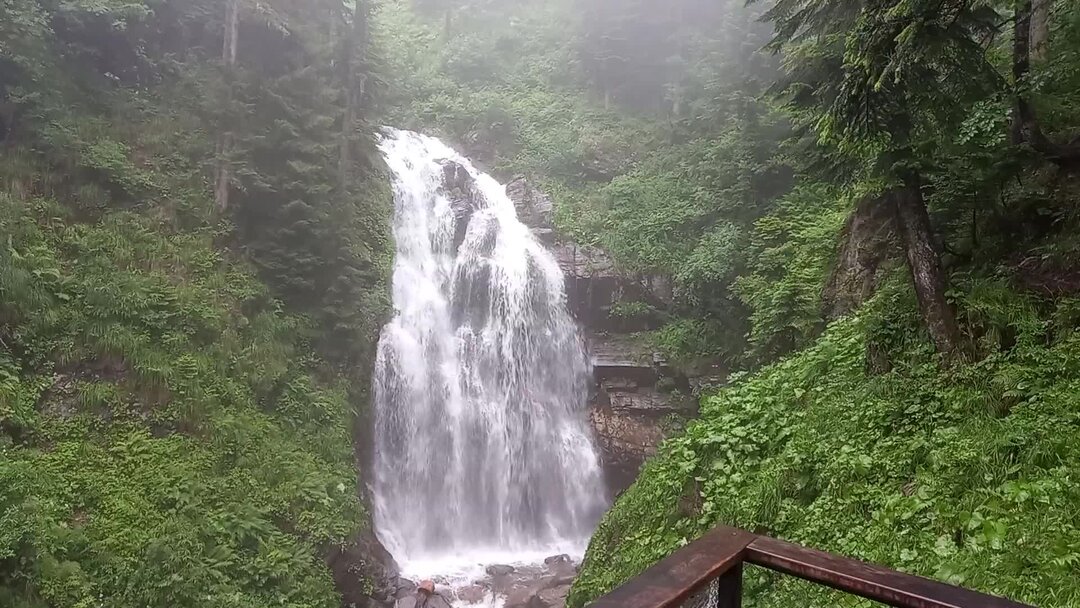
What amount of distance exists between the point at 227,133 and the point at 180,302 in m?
4.48

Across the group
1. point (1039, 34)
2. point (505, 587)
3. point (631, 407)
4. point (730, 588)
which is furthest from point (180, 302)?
point (1039, 34)

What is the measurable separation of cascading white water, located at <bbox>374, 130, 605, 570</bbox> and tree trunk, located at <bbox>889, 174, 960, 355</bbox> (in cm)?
1026

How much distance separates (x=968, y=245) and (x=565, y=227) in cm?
1428

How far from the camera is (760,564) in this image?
7.07 feet

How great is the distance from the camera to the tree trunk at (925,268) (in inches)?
251

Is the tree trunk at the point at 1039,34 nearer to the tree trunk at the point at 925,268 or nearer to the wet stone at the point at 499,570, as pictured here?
the tree trunk at the point at 925,268

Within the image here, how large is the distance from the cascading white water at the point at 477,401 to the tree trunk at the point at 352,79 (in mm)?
3126

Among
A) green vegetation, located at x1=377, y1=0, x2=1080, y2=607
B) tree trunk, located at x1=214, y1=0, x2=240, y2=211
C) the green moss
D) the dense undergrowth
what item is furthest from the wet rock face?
tree trunk, located at x1=214, y1=0, x2=240, y2=211

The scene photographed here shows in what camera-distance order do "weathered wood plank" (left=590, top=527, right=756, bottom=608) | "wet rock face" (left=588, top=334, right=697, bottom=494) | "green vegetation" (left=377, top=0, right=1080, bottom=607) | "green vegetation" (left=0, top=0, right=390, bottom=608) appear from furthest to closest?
"wet rock face" (left=588, top=334, right=697, bottom=494)
"green vegetation" (left=0, top=0, right=390, bottom=608)
"green vegetation" (left=377, top=0, right=1080, bottom=607)
"weathered wood plank" (left=590, top=527, right=756, bottom=608)

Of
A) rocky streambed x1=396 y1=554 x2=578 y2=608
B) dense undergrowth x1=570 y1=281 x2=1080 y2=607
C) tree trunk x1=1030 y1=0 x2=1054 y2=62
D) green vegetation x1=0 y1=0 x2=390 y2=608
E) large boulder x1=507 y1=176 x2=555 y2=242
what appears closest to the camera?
dense undergrowth x1=570 y1=281 x2=1080 y2=607

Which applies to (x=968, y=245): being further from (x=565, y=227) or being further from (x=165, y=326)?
(x=565, y=227)

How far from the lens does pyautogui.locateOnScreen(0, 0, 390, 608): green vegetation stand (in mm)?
9555

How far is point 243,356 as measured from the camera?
12.9 metres

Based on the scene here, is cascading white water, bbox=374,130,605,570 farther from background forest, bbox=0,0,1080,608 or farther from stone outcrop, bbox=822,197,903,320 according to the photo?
stone outcrop, bbox=822,197,903,320
